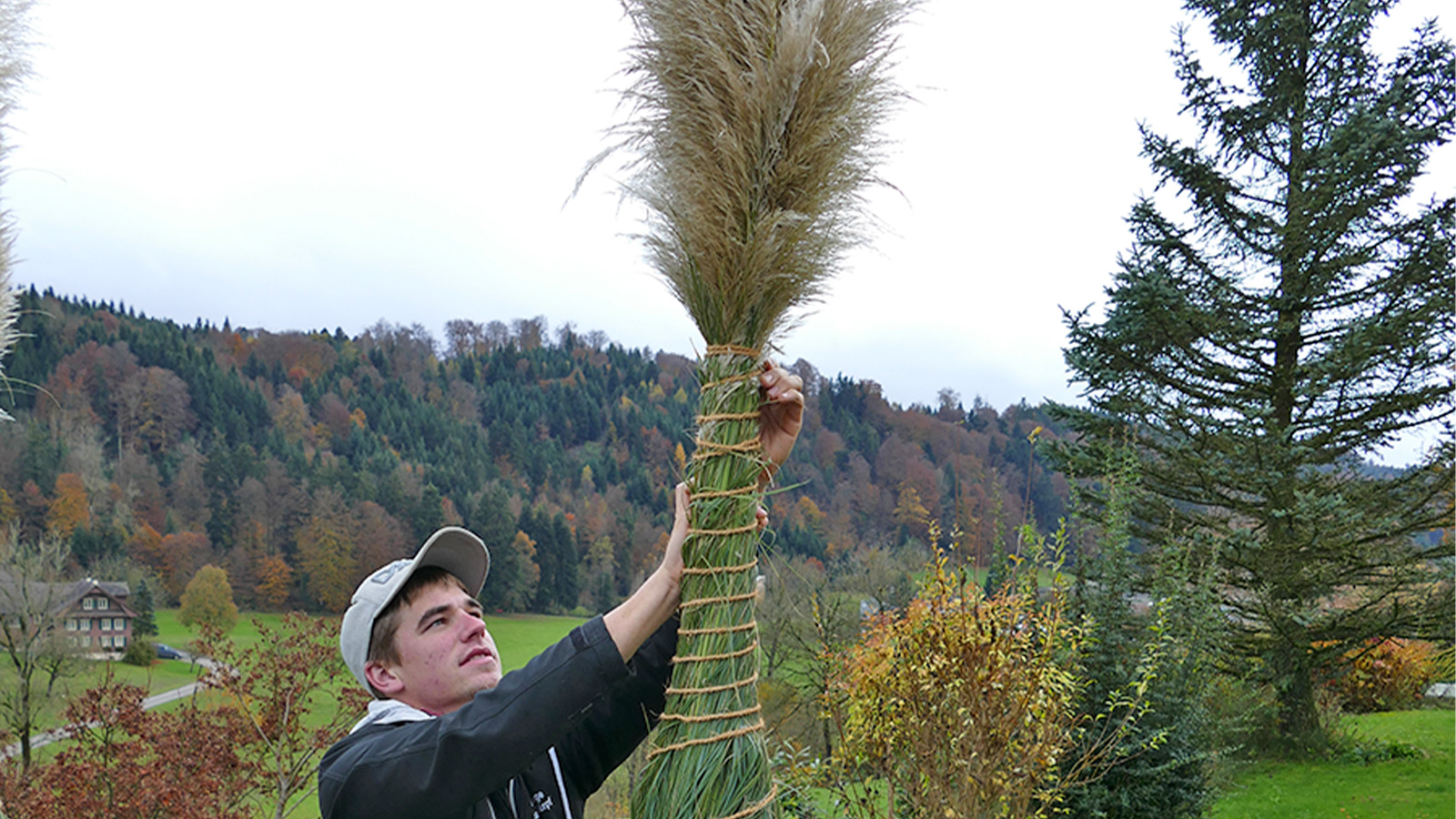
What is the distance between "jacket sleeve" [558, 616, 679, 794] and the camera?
166 centimetres

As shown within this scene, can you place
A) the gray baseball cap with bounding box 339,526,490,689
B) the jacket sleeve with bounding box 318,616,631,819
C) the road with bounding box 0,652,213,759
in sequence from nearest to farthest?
the jacket sleeve with bounding box 318,616,631,819 < the gray baseball cap with bounding box 339,526,490,689 < the road with bounding box 0,652,213,759

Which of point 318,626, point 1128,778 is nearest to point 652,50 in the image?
point 1128,778

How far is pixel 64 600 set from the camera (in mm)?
11758

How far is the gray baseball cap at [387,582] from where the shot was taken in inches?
64.4

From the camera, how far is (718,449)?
1.50 metres

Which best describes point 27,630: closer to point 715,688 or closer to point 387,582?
point 387,582

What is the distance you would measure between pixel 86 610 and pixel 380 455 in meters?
9.54

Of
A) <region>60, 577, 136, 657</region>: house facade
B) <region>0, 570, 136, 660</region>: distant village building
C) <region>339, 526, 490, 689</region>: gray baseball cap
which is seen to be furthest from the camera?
<region>60, 577, 136, 657</region>: house facade

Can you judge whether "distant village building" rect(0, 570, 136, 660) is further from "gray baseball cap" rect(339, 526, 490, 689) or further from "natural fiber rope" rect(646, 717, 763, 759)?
"natural fiber rope" rect(646, 717, 763, 759)

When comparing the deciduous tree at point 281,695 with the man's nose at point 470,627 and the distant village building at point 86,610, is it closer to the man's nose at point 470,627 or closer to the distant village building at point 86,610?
the distant village building at point 86,610

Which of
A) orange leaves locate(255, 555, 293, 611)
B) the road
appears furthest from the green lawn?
orange leaves locate(255, 555, 293, 611)

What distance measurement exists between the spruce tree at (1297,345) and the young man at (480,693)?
342 inches

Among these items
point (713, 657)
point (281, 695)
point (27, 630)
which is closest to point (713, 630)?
point (713, 657)

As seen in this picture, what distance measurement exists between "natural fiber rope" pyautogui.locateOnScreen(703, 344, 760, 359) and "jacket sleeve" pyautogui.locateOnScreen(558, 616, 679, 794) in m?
0.50
